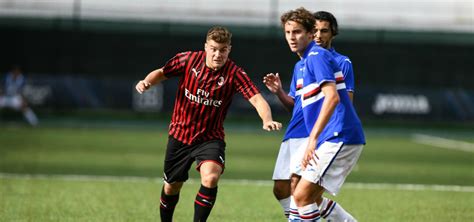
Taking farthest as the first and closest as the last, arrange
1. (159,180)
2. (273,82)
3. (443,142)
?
1. (443,142)
2. (159,180)
3. (273,82)

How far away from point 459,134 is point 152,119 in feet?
35.2

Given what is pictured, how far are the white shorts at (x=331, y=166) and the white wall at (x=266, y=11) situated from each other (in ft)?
85.1

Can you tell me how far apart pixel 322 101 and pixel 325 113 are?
54cm

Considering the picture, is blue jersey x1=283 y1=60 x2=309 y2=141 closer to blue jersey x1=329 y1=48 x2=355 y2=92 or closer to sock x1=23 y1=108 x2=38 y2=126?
blue jersey x1=329 y1=48 x2=355 y2=92

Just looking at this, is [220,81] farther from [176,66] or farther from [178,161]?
[178,161]

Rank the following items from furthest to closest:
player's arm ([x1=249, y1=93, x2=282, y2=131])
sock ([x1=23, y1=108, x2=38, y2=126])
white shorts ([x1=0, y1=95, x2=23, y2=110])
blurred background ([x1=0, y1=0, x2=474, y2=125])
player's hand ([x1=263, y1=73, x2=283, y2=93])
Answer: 1. blurred background ([x1=0, y1=0, x2=474, y2=125])
2. white shorts ([x1=0, y1=95, x2=23, y2=110])
3. sock ([x1=23, y1=108, x2=38, y2=126])
4. player's hand ([x1=263, y1=73, x2=283, y2=93])
5. player's arm ([x1=249, y1=93, x2=282, y2=131])

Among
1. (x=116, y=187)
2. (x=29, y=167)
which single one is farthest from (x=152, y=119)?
(x=116, y=187)

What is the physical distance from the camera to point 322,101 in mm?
7762

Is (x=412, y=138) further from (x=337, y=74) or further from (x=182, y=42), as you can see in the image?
(x=337, y=74)

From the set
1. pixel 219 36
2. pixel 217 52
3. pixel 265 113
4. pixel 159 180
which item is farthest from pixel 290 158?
pixel 159 180

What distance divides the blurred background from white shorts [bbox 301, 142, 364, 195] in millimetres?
21472

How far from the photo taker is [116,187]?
45.2ft

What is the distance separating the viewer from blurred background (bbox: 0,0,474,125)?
29.7m

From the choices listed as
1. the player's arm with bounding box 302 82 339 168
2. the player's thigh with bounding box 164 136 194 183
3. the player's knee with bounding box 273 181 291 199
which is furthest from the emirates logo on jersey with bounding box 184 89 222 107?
the player's arm with bounding box 302 82 339 168
